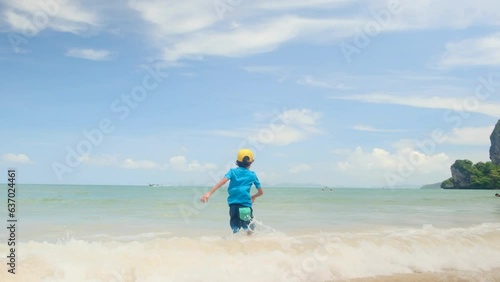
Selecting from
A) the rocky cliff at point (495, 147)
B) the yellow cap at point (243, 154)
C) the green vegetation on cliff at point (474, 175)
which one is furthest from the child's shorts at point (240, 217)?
the rocky cliff at point (495, 147)

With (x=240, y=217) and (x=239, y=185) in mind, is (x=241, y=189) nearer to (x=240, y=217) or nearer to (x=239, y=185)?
(x=239, y=185)

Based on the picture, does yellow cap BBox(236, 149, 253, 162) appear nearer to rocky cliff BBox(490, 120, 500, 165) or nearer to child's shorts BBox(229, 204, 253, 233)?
child's shorts BBox(229, 204, 253, 233)

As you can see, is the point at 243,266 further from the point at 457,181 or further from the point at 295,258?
the point at 457,181

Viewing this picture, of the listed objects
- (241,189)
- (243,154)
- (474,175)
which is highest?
(474,175)

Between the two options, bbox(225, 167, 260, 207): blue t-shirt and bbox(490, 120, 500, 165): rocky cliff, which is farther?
bbox(490, 120, 500, 165): rocky cliff

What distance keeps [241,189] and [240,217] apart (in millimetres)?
470

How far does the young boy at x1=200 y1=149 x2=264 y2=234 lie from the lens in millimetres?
7562

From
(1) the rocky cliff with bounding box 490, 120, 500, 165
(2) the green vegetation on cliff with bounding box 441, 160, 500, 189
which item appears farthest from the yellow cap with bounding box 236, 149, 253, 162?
(1) the rocky cliff with bounding box 490, 120, 500, 165

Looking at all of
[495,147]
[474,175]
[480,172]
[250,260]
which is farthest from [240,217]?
[495,147]

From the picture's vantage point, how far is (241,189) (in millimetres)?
7543

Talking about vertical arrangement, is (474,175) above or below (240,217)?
above

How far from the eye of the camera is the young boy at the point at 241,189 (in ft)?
24.8

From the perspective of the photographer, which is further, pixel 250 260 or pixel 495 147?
pixel 495 147

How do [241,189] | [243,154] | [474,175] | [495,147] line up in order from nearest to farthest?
[241,189]
[243,154]
[474,175]
[495,147]
